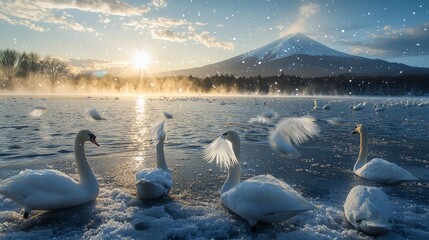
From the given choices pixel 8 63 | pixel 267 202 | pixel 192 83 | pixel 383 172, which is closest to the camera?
pixel 267 202

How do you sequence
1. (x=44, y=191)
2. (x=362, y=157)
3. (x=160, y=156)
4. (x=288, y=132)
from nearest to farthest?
(x=44, y=191)
(x=160, y=156)
(x=288, y=132)
(x=362, y=157)

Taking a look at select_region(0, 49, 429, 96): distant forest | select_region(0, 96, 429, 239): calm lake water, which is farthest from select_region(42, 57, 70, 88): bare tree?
select_region(0, 96, 429, 239): calm lake water

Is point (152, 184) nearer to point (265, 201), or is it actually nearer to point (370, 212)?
point (265, 201)

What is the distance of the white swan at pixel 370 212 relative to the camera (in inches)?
182

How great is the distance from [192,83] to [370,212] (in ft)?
461

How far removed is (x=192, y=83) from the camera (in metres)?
144

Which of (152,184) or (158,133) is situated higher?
(158,133)

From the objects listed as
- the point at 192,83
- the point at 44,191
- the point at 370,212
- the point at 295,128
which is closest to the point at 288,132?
the point at 295,128

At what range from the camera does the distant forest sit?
80875mm

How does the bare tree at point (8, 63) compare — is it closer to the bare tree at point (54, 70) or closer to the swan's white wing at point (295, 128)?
the bare tree at point (54, 70)

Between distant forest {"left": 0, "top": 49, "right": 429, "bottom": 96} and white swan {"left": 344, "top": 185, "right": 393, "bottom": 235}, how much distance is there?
8621 centimetres

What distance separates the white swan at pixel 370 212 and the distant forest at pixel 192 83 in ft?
283

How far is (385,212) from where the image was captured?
4.74 metres

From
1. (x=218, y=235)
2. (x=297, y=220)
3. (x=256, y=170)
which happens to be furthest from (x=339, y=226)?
(x=256, y=170)
